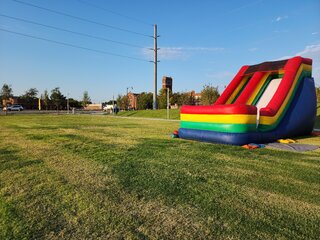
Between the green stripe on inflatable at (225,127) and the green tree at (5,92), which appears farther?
the green tree at (5,92)

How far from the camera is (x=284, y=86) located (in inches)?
307

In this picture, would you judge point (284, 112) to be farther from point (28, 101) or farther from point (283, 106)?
point (28, 101)

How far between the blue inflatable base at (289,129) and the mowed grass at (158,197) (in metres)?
1.67

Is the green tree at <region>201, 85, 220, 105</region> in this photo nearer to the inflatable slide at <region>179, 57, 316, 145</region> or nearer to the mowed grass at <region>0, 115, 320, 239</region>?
the inflatable slide at <region>179, 57, 316, 145</region>

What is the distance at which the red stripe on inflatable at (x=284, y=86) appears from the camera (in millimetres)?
7112

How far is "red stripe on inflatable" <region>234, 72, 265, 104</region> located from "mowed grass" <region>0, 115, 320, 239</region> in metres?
4.40

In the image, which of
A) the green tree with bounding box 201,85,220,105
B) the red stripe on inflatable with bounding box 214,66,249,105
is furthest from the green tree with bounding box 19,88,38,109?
the red stripe on inflatable with bounding box 214,66,249,105

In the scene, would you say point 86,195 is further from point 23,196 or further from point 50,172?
point 50,172

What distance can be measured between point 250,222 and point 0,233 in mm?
2157

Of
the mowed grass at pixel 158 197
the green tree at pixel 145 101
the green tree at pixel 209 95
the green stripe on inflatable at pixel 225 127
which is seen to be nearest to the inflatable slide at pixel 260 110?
the green stripe on inflatable at pixel 225 127

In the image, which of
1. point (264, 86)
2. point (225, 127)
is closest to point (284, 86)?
point (264, 86)

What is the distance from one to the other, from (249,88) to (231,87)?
0.76 meters

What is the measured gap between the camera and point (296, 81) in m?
8.17

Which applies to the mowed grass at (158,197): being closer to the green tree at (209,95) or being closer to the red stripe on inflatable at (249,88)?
the red stripe on inflatable at (249,88)
